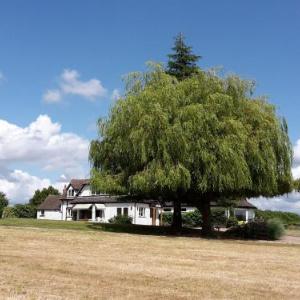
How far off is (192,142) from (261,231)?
9525mm

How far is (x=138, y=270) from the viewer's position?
15711 millimetres

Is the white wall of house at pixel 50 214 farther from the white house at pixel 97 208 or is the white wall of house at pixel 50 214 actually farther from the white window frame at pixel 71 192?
the white window frame at pixel 71 192

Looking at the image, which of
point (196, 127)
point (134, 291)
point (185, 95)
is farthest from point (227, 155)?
point (134, 291)

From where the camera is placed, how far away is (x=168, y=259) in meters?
19.1

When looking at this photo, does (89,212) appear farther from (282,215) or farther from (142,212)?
(282,215)

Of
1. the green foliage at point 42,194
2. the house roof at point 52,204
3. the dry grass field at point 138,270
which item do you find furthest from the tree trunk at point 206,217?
the green foliage at point 42,194

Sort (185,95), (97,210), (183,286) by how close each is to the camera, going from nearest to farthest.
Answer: (183,286)
(185,95)
(97,210)

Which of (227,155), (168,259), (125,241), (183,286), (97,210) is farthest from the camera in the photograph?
(97,210)

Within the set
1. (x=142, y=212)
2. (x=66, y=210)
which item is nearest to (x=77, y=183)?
(x=66, y=210)

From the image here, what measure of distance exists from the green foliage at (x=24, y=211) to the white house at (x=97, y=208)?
1.08 meters

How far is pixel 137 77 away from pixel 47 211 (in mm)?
54172

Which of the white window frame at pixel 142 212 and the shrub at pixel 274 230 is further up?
the white window frame at pixel 142 212

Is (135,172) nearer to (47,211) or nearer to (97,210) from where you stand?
(97,210)

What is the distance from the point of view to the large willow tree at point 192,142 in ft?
98.4
